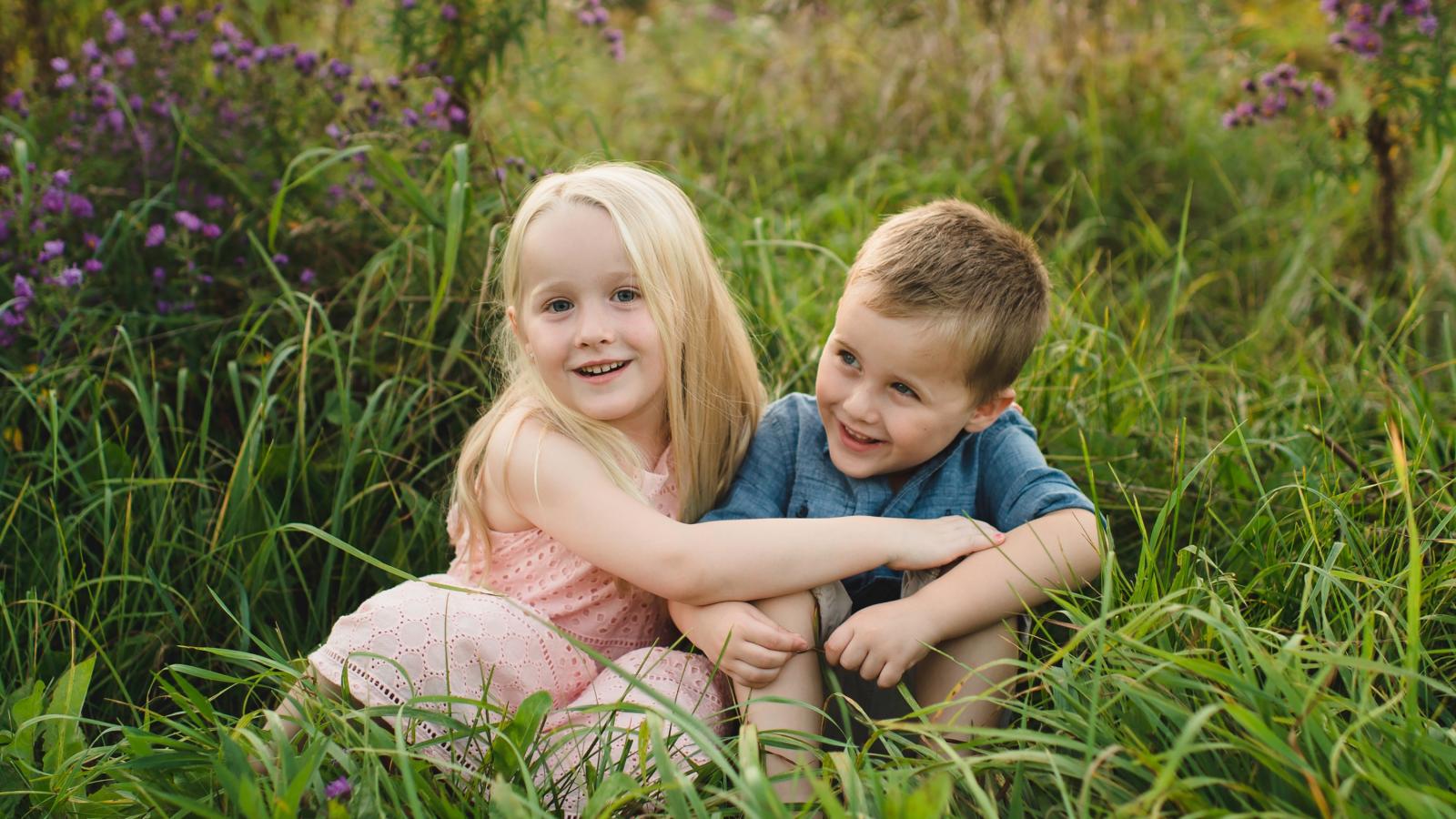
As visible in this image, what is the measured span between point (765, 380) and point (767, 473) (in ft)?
1.90

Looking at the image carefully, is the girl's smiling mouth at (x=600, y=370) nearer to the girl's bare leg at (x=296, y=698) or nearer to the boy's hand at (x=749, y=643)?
the boy's hand at (x=749, y=643)

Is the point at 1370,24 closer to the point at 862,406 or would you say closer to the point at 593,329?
the point at 862,406

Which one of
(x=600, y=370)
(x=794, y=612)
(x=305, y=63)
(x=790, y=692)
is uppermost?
(x=305, y=63)

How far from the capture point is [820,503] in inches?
81.5

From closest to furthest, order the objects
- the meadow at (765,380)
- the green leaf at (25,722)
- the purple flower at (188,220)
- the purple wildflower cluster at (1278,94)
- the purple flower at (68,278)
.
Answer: the meadow at (765,380) < the green leaf at (25,722) < the purple flower at (68,278) < the purple flower at (188,220) < the purple wildflower cluster at (1278,94)

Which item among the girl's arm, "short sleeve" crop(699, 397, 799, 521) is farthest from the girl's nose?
"short sleeve" crop(699, 397, 799, 521)

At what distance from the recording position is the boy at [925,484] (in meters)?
1.85

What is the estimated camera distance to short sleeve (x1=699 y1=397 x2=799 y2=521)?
208cm

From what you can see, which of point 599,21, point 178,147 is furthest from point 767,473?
point 599,21

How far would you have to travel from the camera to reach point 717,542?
190 centimetres

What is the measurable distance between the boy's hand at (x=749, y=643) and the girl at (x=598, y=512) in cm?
4

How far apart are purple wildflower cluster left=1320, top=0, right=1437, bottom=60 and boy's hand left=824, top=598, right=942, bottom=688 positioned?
2180 millimetres

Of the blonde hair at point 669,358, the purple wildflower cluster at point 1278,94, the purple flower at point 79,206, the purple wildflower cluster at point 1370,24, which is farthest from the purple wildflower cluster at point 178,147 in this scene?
the purple wildflower cluster at point 1370,24

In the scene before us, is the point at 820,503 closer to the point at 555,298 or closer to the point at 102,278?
the point at 555,298
